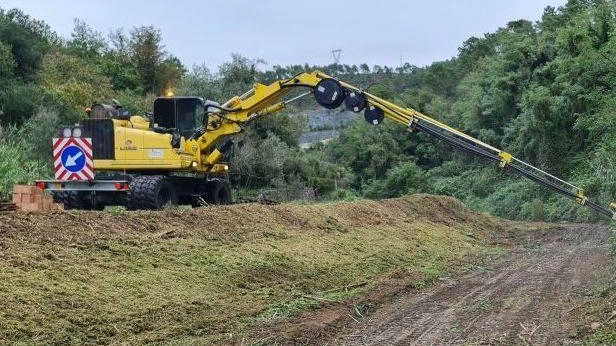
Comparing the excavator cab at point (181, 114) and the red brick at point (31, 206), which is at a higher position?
the excavator cab at point (181, 114)

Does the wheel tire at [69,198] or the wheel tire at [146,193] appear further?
the wheel tire at [69,198]

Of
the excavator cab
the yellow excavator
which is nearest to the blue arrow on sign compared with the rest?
the yellow excavator

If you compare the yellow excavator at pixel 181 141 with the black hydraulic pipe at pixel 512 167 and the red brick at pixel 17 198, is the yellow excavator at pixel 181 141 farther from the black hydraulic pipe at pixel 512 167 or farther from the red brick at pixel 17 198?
the red brick at pixel 17 198

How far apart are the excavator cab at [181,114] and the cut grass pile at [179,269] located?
353 centimetres

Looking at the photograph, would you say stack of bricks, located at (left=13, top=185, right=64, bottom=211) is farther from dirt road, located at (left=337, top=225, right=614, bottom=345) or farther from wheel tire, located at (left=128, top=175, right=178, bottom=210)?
dirt road, located at (left=337, top=225, right=614, bottom=345)

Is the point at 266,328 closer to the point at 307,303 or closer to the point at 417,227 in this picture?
the point at 307,303

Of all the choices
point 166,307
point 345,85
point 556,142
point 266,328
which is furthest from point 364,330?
point 556,142

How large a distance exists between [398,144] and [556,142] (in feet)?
40.4

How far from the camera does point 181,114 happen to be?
58.3 ft

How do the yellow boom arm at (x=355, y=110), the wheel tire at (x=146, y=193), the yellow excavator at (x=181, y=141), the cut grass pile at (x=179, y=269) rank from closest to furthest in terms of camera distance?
the cut grass pile at (x=179, y=269)
the yellow boom arm at (x=355, y=110)
the yellow excavator at (x=181, y=141)
the wheel tire at (x=146, y=193)

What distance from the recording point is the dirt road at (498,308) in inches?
322

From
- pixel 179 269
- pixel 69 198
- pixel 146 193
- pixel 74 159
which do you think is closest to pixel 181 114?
pixel 146 193

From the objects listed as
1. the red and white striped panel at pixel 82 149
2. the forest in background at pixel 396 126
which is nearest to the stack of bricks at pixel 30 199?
the red and white striped panel at pixel 82 149

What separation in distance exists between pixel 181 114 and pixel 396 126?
29.4 m
